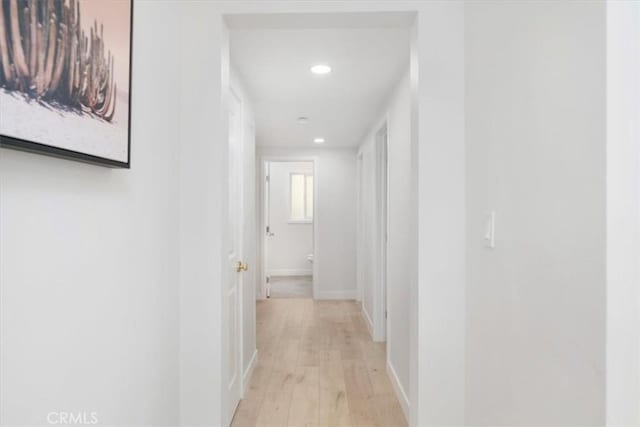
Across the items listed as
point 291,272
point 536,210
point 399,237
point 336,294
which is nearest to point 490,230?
point 536,210

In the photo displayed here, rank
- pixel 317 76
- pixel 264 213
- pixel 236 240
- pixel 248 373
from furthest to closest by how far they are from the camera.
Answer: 1. pixel 264 213
2. pixel 248 373
3. pixel 317 76
4. pixel 236 240

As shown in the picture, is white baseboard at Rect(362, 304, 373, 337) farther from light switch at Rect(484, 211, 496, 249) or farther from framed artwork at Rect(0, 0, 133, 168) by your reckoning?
framed artwork at Rect(0, 0, 133, 168)

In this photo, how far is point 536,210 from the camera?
1.12m

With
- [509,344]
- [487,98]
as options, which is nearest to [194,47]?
[487,98]

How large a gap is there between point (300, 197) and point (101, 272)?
6969 mm

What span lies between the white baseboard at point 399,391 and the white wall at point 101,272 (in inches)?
55.9

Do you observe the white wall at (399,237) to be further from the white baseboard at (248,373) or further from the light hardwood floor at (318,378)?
the white baseboard at (248,373)

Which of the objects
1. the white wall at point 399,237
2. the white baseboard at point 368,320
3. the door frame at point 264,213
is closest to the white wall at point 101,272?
the white wall at point 399,237

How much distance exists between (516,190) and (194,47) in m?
1.42

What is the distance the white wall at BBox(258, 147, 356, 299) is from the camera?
588 centimetres

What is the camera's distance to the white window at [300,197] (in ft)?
26.3

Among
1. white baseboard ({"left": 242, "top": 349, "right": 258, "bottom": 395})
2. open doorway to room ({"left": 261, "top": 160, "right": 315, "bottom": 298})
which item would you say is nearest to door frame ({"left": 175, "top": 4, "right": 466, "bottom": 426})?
white baseboard ({"left": 242, "top": 349, "right": 258, "bottom": 395})

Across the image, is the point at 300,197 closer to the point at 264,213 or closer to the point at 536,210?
the point at 264,213

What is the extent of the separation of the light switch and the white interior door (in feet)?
4.86
